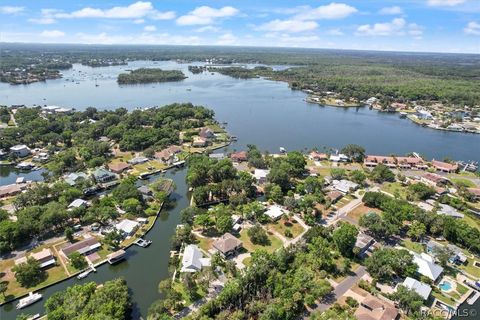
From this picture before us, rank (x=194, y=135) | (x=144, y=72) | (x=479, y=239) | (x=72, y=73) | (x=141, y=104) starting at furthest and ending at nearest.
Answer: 1. (x=72, y=73)
2. (x=144, y=72)
3. (x=141, y=104)
4. (x=194, y=135)
5. (x=479, y=239)

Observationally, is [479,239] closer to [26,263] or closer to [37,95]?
[26,263]

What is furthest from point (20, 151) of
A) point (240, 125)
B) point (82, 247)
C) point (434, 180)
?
point (434, 180)

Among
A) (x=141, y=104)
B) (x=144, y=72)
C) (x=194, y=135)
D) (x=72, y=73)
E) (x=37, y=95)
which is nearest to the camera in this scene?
(x=194, y=135)

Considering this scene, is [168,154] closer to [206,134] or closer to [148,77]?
[206,134]

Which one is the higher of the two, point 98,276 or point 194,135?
point 194,135

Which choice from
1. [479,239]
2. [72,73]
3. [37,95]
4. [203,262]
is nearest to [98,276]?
[203,262]

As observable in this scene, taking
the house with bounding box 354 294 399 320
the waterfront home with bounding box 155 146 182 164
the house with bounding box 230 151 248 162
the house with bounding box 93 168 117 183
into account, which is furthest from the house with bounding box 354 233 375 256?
the house with bounding box 93 168 117 183

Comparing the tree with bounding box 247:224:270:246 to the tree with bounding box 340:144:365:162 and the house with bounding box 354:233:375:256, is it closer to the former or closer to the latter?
the house with bounding box 354:233:375:256
